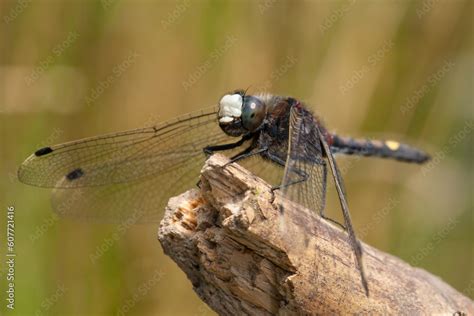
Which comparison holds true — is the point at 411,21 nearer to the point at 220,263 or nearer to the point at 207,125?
the point at 207,125

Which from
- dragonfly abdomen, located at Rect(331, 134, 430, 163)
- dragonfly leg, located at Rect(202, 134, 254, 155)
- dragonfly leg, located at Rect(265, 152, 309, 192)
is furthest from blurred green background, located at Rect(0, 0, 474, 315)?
dragonfly leg, located at Rect(265, 152, 309, 192)

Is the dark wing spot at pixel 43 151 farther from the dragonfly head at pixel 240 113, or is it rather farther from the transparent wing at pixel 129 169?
the dragonfly head at pixel 240 113

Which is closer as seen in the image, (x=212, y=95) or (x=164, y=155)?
(x=164, y=155)

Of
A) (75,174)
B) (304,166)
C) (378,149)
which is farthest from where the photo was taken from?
(378,149)

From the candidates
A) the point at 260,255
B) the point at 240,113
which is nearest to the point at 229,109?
the point at 240,113

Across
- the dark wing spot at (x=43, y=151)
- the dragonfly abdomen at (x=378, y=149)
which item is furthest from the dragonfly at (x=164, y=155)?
the dragonfly abdomen at (x=378, y=149)

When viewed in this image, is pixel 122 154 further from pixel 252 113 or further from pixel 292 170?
pixel 292 170

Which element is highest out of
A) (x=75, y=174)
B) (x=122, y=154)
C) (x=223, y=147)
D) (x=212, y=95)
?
(x=212, y=95)

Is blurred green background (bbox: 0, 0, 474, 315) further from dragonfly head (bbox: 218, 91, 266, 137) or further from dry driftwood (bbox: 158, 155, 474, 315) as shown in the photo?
dry driftwood (bbox: 158, 155, 474, 315)
